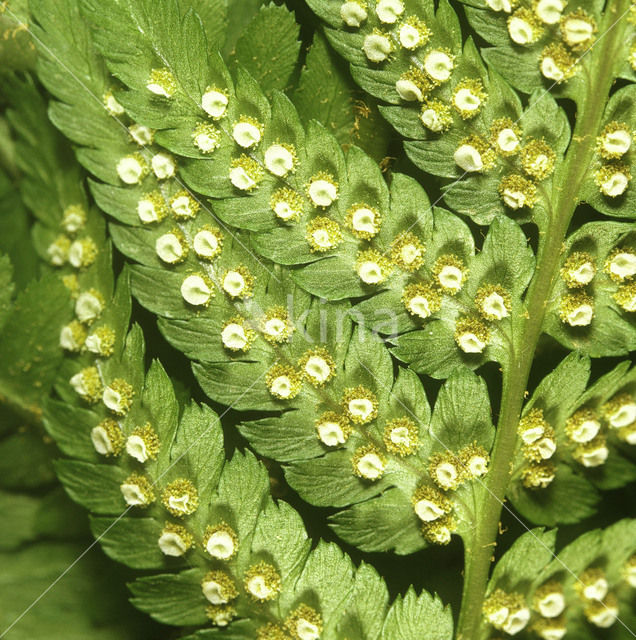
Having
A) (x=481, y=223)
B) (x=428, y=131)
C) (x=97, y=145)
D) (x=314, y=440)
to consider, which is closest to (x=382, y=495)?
(x=314, y=440)

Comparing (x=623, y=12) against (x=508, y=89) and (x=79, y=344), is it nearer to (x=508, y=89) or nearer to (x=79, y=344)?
(x=508, y=89)

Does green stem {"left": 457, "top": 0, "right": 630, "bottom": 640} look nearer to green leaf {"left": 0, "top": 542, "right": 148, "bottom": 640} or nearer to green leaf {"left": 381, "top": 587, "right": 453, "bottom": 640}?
green leaf {"left": 381, "top": 587, "right": 453, "bottom": 640}

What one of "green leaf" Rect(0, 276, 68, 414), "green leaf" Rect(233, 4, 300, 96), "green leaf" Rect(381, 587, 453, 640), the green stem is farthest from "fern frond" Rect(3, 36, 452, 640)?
"green leaf" Rect(233, 4, 300, 96)

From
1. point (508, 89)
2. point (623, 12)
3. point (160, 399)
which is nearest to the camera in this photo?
point (623, 12)

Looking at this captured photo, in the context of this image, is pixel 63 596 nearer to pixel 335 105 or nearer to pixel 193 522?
pixel 193 522

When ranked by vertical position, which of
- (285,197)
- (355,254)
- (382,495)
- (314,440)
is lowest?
(382,495)

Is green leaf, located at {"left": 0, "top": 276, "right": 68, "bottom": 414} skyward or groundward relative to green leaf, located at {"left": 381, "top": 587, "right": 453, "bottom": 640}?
skyward

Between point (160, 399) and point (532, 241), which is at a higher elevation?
point (532, 241)

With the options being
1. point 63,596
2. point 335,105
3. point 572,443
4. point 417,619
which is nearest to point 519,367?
point 572,443

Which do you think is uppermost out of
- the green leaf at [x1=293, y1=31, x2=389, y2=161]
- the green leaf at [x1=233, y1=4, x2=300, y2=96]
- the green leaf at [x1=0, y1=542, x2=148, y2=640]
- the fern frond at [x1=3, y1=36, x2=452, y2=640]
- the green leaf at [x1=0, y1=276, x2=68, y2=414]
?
the green leaf at [x1=233, y1=4, x2=300, y2=96]
